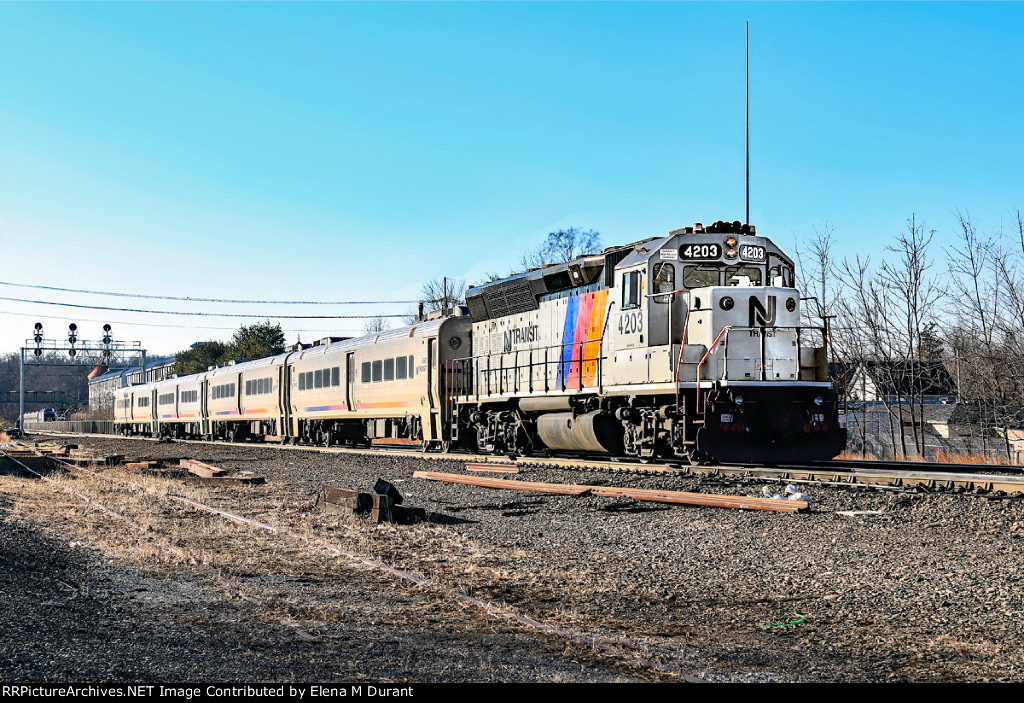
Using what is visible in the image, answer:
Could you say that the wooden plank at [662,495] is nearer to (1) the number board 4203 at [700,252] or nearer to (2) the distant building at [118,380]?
(1) the number board 4203 at [700,252]

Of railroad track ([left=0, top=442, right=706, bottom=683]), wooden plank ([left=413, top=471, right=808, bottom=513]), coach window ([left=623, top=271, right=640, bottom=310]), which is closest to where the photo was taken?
railroad track ([left=0, top=442, right=706, bottom=683])

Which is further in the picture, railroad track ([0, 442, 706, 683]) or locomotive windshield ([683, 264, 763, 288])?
locomotive windshield ([683, 264, 763, 288])

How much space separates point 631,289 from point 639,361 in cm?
115

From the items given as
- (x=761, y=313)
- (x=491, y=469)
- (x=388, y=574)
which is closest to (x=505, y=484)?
(x=491, y=469)

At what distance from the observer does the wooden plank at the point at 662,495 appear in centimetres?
998

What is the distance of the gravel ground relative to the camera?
4.53 metres

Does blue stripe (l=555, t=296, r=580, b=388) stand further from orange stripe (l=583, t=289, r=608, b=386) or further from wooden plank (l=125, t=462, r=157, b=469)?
wooden plank (l=125, t=462, r=157, b=469)

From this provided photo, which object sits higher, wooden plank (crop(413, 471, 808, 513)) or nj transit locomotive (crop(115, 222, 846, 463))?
nj transit locomotive (crop(115, 222, 846, 463))

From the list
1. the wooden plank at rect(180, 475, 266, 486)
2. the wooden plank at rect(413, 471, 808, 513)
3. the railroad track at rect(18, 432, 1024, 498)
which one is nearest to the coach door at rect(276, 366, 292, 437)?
the wooden plank at rect(180, 475, 266, 486)

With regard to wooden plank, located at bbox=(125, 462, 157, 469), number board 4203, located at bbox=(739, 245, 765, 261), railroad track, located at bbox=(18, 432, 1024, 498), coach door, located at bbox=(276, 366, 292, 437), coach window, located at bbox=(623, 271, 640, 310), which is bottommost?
wooden plank, located at bbox=(125, 462, 157, 469)

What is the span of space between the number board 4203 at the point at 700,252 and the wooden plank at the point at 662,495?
4024 millimetres

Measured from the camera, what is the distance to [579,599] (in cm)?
628

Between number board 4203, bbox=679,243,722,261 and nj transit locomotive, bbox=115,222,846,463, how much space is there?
2 cm

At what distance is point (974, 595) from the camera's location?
6180mm
